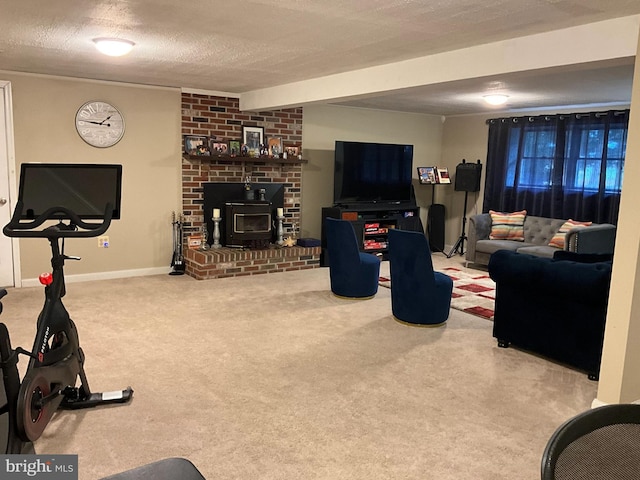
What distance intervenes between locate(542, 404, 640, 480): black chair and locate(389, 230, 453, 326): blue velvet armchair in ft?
10.7

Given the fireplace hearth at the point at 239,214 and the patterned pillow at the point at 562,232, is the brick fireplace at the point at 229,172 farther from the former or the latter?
the patterned pillow at the point at 562,232

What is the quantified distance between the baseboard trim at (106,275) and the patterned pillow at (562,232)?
15.2ft

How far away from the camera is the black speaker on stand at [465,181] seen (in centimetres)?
771

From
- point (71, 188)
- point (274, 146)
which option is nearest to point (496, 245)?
point (274, 146)

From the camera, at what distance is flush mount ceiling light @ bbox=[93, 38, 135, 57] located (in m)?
3.63

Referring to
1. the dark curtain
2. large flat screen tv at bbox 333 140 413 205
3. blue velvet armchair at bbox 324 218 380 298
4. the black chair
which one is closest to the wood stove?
large flat screen tv at bbox 333 140 413 205

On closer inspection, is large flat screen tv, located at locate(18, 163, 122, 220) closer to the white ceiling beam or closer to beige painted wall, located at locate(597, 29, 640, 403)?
the white ceiling beam

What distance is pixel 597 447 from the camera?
0.96m

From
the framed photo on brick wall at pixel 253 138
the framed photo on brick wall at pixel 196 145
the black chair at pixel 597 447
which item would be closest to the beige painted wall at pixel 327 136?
the framed photo on brick wall at pixel 253 138

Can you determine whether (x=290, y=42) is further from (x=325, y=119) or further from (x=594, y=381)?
(x=325, y=119)

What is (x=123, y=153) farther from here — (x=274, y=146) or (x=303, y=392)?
(x=303, y=392)

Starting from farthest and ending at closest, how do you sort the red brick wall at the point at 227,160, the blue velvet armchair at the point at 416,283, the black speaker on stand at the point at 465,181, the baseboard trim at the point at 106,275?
the black speaker on stand at the point at 465,181 < the red brick wall at the point at 227,160 < the baseboard trim at the point at 106,275 < the blue velvet armchair at the point at 416,283

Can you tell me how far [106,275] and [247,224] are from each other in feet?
5.50

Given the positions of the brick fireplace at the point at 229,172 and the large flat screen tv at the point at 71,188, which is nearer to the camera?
the large flat screen tv at the point at 71,188
